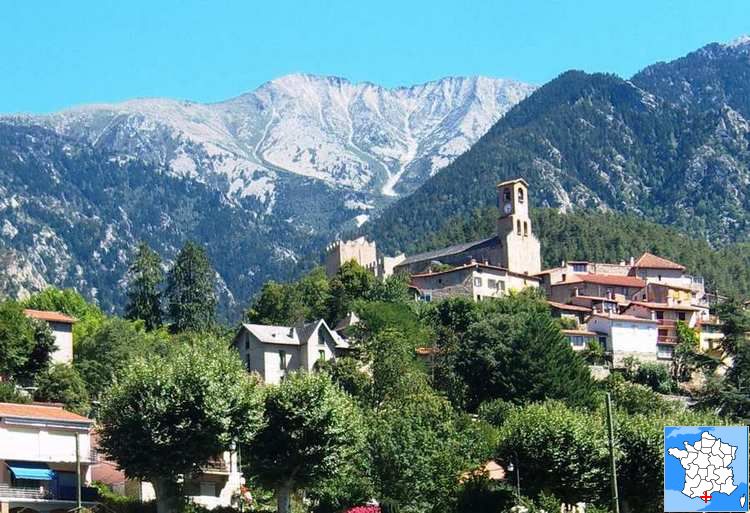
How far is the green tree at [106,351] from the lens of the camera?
8830cm

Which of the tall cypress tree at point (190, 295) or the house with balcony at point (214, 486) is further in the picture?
the tall cypress tree at point (190, 295)

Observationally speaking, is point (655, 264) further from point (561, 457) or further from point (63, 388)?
point (561, 457)

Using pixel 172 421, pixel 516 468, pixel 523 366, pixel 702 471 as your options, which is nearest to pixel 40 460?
pixel 172 421

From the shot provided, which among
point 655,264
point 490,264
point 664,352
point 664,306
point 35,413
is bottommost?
point 35,413

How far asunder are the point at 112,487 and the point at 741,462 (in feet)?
126

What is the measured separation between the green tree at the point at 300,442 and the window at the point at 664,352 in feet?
222

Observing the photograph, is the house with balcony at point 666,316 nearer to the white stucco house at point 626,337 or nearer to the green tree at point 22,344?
the white stucco house at point 626,337

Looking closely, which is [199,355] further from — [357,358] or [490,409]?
[357,358]

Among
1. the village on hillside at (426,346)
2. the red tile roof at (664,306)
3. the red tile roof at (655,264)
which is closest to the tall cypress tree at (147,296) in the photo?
the village on hillside at (426,346)

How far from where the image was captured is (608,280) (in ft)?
475

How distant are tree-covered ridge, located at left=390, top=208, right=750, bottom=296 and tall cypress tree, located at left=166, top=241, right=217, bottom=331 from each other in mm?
47253

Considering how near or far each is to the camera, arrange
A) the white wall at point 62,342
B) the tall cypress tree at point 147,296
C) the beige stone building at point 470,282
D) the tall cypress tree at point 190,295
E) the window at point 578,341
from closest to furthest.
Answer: the white wall at point 62,342 < the window at point 578,341 < the tall cypress tree at point 147,296 < the tall cypress tree at point 190,295 < the beige stone building at point 470,282

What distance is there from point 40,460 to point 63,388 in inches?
778

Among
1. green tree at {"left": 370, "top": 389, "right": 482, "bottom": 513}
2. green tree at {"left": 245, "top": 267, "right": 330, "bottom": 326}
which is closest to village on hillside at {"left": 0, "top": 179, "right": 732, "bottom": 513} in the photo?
green tree at {"left": 370, "top": 389, "right": 482, "bottom": 513}
